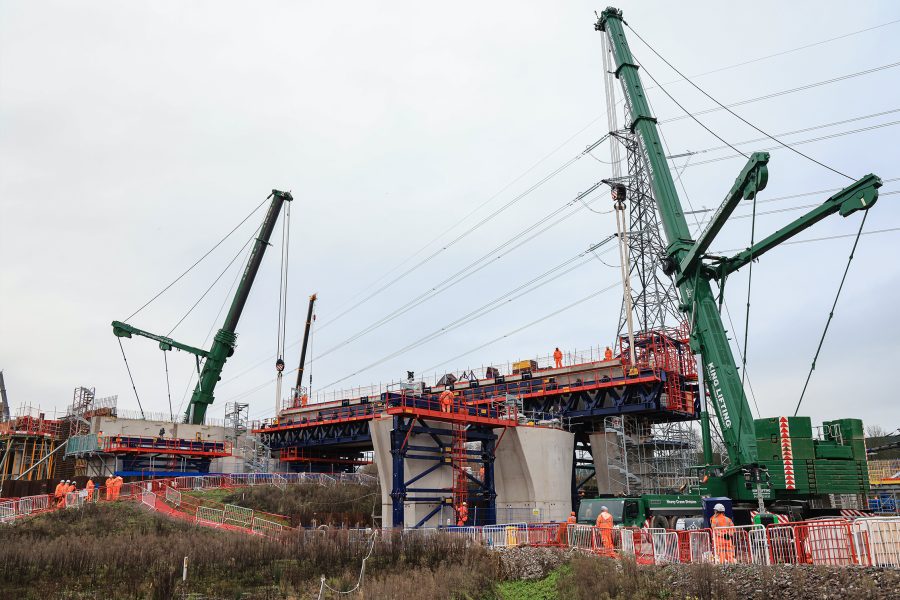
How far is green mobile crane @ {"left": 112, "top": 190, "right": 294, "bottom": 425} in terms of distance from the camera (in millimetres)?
65438

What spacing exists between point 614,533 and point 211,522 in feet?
62.4

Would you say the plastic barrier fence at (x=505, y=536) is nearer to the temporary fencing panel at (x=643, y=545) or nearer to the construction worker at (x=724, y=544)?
the temporary fencing panel at (x=643, y=545)

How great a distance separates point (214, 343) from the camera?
216 feet

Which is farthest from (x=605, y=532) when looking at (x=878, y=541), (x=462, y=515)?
(x=462, y=515)

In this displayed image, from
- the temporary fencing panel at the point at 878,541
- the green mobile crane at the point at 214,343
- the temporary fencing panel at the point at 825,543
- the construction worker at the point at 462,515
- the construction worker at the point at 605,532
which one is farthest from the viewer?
the green mobile crane at the point at 214,343

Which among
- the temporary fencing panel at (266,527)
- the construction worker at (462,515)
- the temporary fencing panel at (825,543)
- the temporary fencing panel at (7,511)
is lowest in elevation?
the temporary fencing panel at (266,527)

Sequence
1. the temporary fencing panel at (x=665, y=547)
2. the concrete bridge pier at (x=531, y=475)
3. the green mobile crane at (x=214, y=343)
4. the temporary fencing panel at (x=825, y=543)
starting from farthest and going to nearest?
the green mobile crane at (x=214, y=343) → the concrete bridge pier at (x=531, y=475) → the temporary fencing panel at (x=665, y=547) → the temporary fencing panel at (x=825, y=543)

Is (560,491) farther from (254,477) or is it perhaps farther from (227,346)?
(227,346)

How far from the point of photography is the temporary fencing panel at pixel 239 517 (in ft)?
101

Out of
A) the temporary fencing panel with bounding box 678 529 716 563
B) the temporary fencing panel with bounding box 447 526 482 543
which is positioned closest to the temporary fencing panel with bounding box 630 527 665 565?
the temporary fencing panel with bounding box 678 529 716 563

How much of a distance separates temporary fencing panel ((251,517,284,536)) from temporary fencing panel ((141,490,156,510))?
6248 millimetres

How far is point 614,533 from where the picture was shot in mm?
21000

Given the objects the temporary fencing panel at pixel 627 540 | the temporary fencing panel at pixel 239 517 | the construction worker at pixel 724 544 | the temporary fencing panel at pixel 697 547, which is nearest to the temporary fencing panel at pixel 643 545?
the temporary fencing panel at pixel 627 540

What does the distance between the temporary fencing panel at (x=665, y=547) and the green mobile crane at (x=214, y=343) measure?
5493 cm
